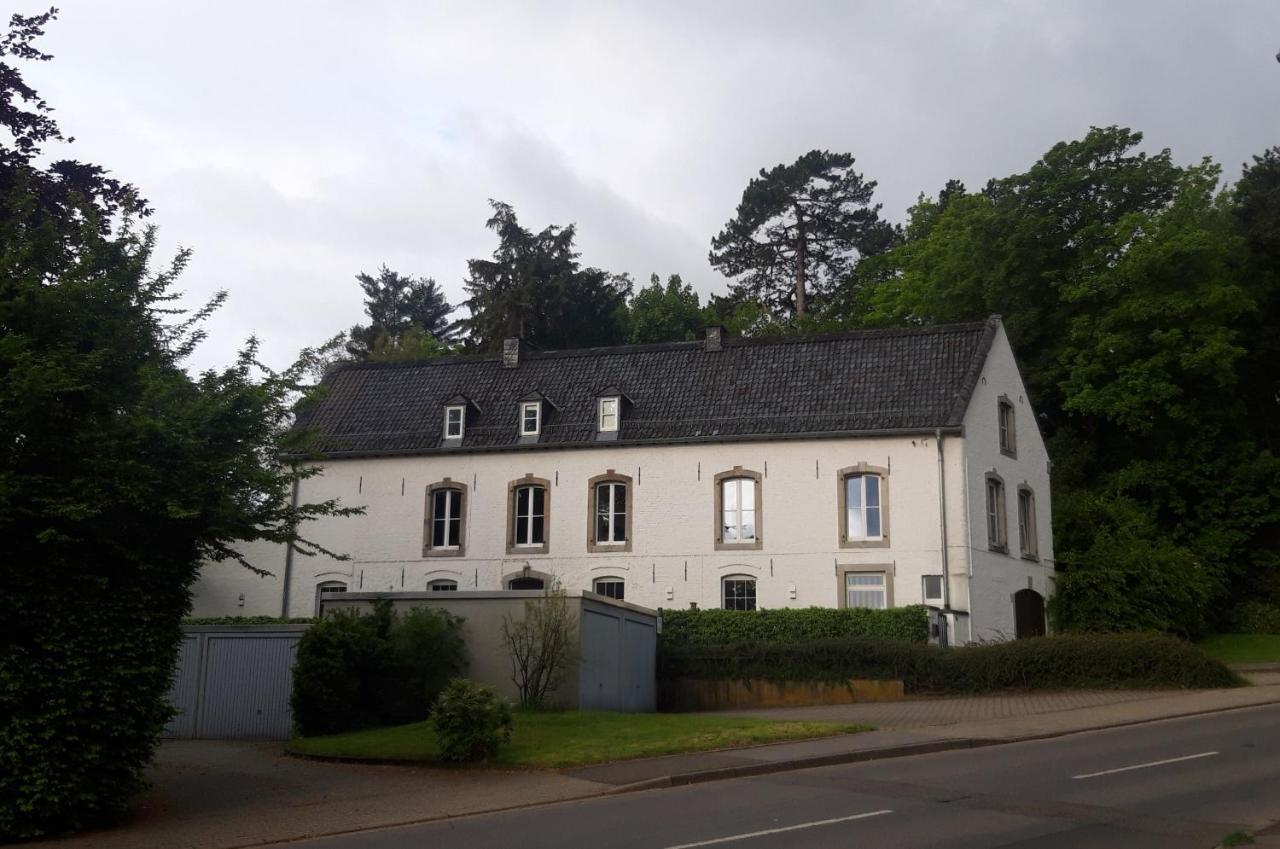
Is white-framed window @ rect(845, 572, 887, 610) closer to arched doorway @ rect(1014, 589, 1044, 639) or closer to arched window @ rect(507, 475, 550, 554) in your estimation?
arched doorway @ rect(1014, 589, 1044, 639)

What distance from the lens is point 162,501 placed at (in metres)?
14.6

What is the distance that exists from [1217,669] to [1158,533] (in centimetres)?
1741

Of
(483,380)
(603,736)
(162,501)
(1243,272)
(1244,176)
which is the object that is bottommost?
(603,736)

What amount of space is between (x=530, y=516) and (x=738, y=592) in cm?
663

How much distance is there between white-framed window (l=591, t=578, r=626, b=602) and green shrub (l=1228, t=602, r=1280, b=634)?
20.7m

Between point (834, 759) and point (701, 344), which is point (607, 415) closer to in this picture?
point (701, 344)

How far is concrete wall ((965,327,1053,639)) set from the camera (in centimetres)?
3416

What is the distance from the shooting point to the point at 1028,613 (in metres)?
36.9

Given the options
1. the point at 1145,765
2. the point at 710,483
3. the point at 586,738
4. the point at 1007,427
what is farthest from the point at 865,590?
the point at 1145,765

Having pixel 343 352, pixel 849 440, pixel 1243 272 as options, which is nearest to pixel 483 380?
pixel 849 440

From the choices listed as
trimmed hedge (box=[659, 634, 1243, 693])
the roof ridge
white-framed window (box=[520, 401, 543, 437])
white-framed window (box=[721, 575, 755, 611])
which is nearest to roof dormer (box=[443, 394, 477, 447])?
white-framed window (box=[520, 401, 543, 437])

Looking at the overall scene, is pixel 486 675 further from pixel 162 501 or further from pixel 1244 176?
pixel 1244 176

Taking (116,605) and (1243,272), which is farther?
(1243,272)

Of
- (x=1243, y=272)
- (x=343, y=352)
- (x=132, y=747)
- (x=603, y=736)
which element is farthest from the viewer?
(x=343, y=352)
